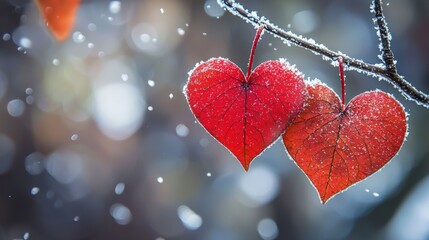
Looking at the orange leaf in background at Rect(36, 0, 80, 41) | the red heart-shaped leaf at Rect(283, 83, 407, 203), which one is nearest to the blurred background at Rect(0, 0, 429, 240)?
the orange leaf in background at Rect(36, 0, 80, 41)

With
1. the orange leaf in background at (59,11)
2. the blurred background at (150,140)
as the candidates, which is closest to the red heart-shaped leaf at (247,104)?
the orange leaf in background at (59,11)

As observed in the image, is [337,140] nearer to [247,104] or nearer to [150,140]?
[247,104]

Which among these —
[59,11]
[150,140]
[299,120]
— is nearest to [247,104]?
[299,120]

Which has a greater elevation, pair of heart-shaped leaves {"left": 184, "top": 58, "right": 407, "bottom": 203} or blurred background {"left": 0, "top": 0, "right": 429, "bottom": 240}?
pair of heart-shaped leaves {"left": 184, "top": 58, "right": 407, "bottom": 203}

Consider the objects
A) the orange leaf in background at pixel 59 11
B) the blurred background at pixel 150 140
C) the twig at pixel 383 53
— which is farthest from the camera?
the blurred background at pixel 150 140

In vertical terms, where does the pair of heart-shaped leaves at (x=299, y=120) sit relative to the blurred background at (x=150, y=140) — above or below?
above

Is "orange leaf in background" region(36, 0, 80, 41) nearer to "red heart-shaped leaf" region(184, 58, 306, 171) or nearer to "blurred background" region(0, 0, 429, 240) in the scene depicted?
"red heart-shaped leaf" region(184, 58, 306, 171)

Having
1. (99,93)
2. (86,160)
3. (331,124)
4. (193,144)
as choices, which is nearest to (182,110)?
(193,144)

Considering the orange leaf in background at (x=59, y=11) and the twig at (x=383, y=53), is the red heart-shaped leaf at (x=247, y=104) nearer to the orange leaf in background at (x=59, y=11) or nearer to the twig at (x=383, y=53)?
the twig at (x=383, y=53)
